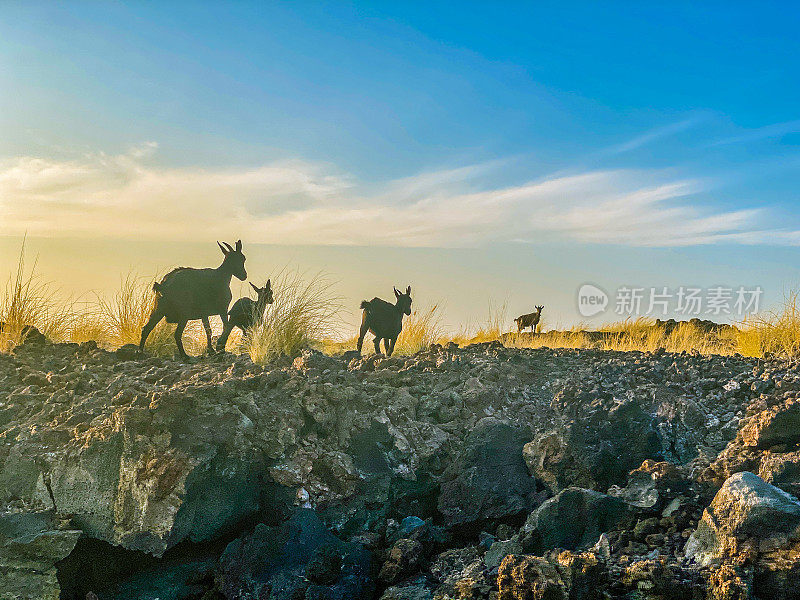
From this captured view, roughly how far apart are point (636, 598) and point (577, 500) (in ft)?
2.72

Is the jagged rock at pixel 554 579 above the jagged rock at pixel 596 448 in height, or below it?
below

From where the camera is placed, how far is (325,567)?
3602 mm

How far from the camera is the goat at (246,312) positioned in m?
8.45

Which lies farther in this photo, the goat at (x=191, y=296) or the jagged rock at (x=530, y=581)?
the goat at (x=191, y=296)

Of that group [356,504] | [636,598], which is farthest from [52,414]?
[636,598]

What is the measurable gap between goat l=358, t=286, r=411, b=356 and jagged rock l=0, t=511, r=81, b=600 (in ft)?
18.3

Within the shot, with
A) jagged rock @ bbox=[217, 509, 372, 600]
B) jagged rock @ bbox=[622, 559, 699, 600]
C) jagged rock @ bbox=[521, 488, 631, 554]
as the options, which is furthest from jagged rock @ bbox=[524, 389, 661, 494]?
jagged rock @ bbox=[217, 509, 372, 600]

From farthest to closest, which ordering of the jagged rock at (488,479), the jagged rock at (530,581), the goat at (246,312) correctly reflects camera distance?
the goat at (246,312), the jagged rock at (488,479), the jagged rock at (530,581)

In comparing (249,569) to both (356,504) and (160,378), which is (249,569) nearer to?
(356,504)

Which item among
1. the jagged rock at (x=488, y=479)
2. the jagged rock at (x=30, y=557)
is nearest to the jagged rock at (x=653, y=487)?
the jagged rock at (x=488, y=479)

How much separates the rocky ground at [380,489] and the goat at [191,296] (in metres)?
1.68

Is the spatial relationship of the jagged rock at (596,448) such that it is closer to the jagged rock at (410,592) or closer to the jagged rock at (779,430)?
the jagged rock at (779,430)

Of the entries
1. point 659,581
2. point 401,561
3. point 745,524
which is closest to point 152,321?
point 401,561

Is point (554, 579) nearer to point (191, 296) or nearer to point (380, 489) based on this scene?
point (380, 489)
